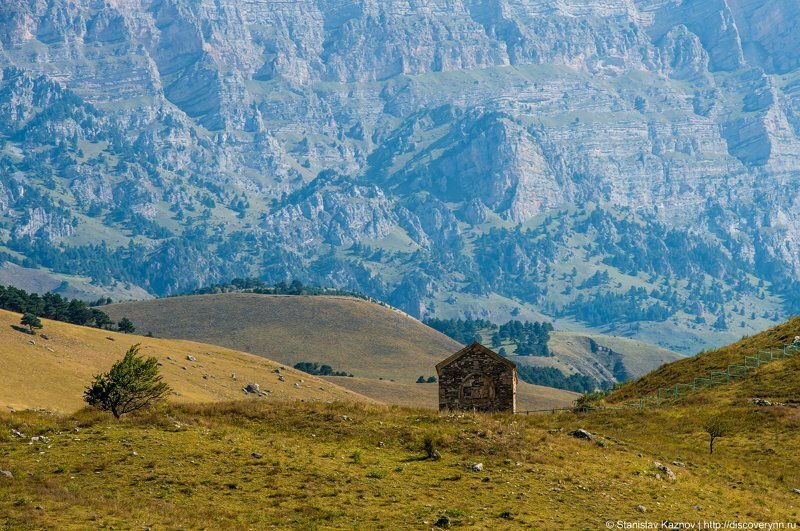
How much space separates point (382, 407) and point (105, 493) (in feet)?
76.0

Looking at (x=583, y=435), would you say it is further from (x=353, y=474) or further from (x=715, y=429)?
(x=353, y=474)

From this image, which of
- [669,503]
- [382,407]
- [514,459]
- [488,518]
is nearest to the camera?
[488,518]

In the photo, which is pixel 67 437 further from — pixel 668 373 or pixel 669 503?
pixel 668 373

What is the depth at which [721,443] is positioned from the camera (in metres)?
67.2

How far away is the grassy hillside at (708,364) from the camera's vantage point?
295ft

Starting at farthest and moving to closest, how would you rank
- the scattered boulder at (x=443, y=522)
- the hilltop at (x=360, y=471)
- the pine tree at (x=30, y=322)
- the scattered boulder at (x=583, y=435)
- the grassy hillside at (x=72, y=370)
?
the pine tree at (x=30, y=322) < the grassy hillside at (x=72, y=370) < the scattered boulder at (x=583, y=435) < the hilltop at (x=360, y=471) < the scattered boulder at (x=443, y=522)

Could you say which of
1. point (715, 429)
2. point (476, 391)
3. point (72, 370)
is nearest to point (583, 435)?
point (715, 429)

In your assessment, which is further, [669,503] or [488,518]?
[669,503]

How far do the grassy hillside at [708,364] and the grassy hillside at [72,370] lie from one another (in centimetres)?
3553

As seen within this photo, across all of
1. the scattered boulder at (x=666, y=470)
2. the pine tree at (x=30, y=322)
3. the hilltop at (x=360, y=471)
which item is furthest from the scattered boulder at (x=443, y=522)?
the pine tree at (x=30, y=322)

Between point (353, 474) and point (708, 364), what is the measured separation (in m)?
50.7

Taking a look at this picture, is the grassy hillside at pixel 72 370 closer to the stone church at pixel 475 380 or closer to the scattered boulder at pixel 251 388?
the scattered boulder at pixel 251 388

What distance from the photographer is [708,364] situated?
92.2 meters

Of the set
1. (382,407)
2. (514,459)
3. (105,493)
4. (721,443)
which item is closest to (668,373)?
(721,443)
